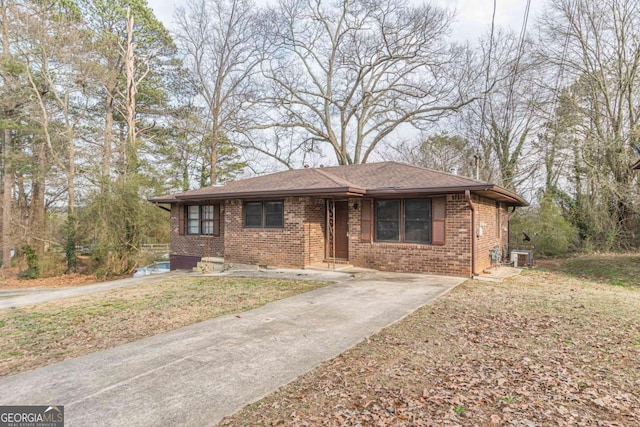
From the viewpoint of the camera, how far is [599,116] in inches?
648

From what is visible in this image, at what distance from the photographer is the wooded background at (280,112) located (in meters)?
15.8

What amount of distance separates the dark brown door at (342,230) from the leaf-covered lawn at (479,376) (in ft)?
17.9

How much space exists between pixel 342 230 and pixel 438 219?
124 inches

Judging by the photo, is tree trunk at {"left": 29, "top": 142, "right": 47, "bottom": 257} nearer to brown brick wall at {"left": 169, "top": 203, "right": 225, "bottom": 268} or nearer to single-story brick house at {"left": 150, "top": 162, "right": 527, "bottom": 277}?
brown brick wall at {"left": 169, "top": 203, "right": 225, "bottom": 268}

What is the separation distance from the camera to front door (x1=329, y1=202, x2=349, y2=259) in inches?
444

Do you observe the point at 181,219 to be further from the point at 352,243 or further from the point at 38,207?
the point at 38,207

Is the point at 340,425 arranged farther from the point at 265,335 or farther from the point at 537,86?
the point at 537,86

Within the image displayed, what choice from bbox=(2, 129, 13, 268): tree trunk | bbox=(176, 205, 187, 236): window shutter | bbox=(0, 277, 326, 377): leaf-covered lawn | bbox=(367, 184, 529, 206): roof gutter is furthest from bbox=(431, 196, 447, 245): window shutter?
bbox=(2, 129, 13, 268): tree trunk

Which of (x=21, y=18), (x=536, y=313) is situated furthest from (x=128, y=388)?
(x=21, y=18)

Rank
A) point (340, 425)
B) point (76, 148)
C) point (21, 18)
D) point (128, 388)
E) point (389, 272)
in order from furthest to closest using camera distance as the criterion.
→ point (76, 148), point (21, 18), point (389, 272), point (128, 388), point (340, 425)

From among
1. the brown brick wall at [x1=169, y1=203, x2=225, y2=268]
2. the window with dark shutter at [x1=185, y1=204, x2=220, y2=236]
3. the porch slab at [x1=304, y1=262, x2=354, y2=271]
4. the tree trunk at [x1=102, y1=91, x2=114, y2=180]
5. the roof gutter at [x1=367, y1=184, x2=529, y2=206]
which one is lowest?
the porch slab at [x1=304, y1=262, x2=354, y2=271]

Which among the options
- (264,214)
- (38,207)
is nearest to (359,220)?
(264,214)

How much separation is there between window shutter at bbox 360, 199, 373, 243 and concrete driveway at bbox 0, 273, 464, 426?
4344 millimetres

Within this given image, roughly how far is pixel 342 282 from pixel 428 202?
3284 millimetres
